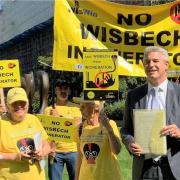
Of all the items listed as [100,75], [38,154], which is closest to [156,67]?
[100,75]

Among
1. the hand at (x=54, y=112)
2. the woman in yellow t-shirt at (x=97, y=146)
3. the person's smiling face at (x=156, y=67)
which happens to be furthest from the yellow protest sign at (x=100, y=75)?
the hand at (x=54, y=112)

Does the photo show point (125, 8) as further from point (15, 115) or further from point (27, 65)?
point (27, 65)

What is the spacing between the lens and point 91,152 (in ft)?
18.4

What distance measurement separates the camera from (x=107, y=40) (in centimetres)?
Result: 706

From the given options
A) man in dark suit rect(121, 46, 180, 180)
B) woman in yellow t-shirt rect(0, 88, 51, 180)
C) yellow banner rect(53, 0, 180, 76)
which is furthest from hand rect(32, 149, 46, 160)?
yellow banner rect(53, 0, 180, 76)

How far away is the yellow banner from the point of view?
6.89m

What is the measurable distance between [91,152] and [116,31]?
2029mm

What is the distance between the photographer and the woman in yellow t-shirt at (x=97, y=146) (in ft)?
17.6

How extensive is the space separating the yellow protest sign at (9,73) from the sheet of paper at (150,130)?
294 centimetres

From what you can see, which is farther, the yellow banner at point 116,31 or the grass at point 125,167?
the grass at point 125,167

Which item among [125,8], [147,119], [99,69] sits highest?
[125,8]

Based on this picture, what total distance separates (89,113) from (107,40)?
5.43 feet

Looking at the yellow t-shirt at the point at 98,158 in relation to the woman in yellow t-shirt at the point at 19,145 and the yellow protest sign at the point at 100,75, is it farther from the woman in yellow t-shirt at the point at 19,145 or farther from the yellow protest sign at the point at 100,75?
the woman in yellow t-shirt at the point at 19,145

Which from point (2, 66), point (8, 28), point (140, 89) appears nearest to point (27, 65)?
point (8, 28)
